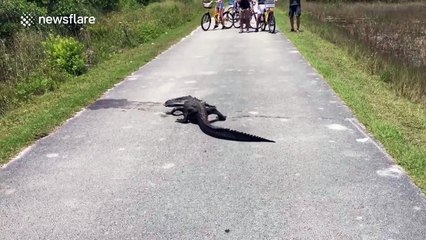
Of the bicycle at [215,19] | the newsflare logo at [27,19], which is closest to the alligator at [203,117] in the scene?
the newsflare logo at [27,19]

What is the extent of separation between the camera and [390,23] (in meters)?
22.0

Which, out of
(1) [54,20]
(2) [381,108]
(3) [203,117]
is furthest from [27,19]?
(2) [381,108]

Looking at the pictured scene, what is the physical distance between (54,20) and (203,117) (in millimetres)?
12808

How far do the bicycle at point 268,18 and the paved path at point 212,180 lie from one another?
11131mm

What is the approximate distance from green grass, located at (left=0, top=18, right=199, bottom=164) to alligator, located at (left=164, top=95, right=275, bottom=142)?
5.38ft

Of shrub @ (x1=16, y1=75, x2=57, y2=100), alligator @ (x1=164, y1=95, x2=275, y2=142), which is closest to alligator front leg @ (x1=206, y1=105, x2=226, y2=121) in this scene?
alligator @ (x1=164, y1=95, x2=275, y2=142)

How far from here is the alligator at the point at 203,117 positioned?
5848mm

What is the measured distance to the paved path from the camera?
3781 millimetres

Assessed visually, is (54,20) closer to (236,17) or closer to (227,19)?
(227,19)

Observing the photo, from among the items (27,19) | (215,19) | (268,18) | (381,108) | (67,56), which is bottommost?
(381,108)

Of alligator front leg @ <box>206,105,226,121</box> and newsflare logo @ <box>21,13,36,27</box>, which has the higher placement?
newsflare logo @ <box>21,13,36,27</box>

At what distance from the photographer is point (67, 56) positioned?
1112 cm

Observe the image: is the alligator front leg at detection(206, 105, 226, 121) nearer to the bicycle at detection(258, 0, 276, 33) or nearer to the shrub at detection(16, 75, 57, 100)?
the shrub at detection(16, 75, 57, 100)

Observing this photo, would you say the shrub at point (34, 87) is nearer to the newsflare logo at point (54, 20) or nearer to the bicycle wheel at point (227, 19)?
the newsflare logo at point (54, 20)
